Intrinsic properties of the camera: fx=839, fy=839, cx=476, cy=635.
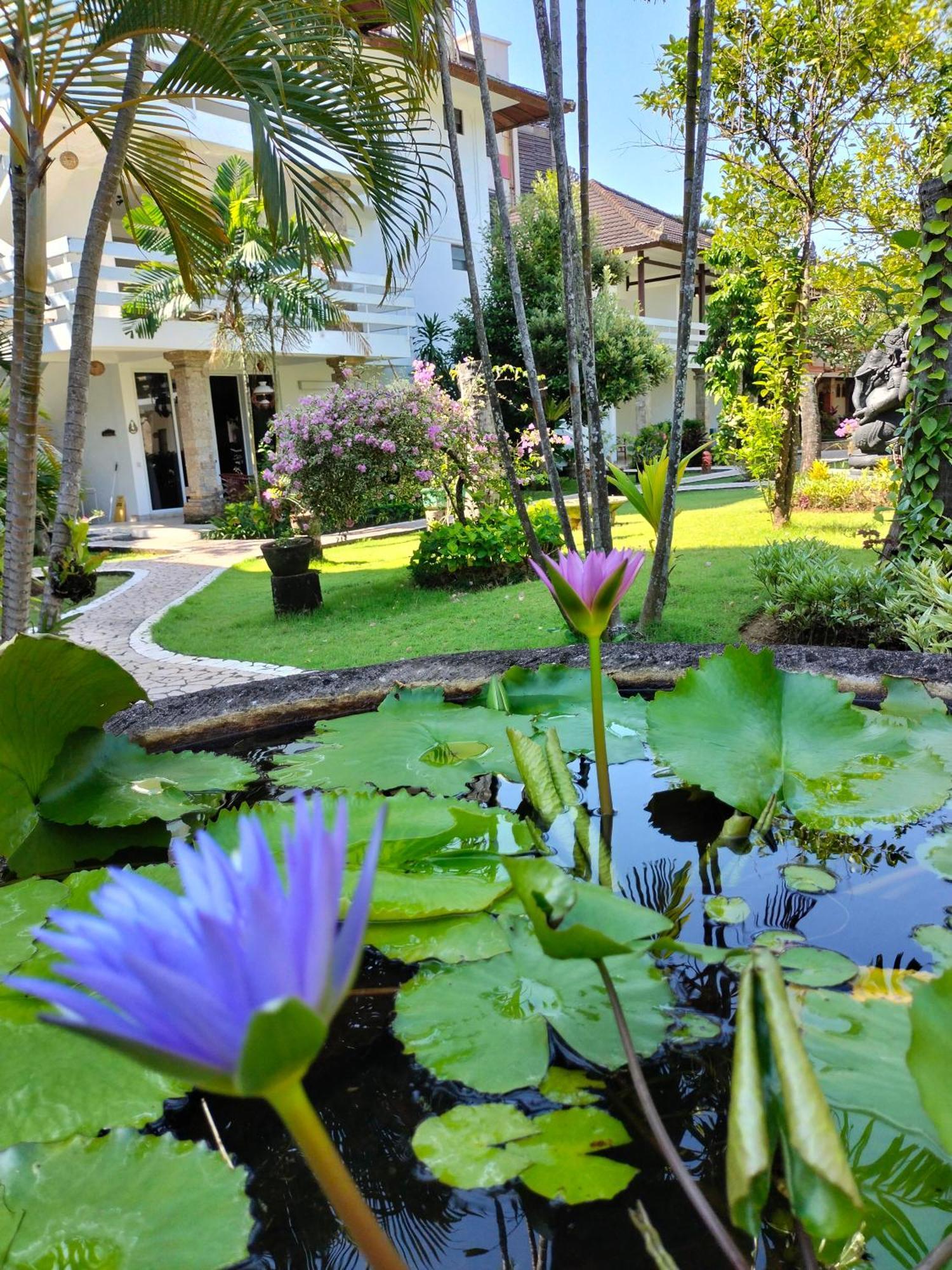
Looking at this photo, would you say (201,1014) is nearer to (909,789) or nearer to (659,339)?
(909,789)

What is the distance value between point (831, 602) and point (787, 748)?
318cm

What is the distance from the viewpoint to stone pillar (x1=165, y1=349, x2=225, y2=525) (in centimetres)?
1275

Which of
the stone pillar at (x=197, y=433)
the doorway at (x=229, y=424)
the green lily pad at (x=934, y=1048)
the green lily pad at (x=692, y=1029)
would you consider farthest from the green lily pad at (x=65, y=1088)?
the doorway at (x=229, y=424)

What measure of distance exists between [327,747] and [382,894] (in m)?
0.49

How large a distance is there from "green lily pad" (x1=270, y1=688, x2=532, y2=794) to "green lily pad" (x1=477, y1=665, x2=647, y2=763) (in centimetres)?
7

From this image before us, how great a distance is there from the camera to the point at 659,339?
20.1 m

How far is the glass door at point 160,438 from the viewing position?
46.9 feet

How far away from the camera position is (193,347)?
12430 mm

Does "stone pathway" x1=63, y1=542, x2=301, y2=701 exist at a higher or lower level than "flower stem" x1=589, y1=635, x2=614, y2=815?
lower

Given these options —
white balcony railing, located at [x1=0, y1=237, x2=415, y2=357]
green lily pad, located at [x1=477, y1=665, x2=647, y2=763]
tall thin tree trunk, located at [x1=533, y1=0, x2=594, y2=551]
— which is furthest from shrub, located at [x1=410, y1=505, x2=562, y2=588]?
green lily pad, located at [x1=477, y1=665, x2=647, y2=763]

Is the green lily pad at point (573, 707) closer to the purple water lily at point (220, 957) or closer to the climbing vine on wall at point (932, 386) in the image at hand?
the purple water lily at point (220, 957)

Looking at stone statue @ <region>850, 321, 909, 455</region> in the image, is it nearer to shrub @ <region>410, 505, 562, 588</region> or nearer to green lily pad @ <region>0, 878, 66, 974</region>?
shrub @ <region>410, 505, 562, 588</region>

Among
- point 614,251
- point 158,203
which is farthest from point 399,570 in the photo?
point 614,251

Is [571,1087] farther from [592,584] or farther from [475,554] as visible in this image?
[475,554]
